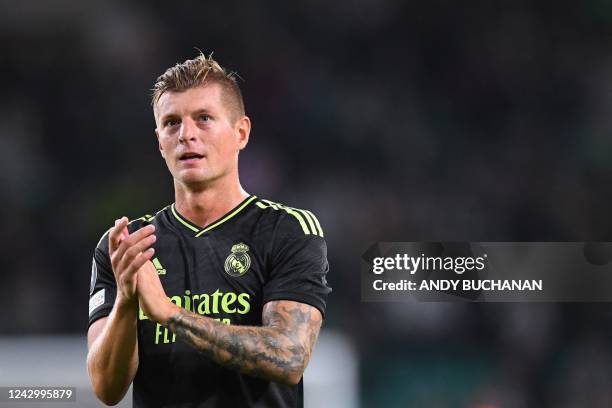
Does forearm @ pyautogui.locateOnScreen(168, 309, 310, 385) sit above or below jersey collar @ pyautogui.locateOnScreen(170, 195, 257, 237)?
below

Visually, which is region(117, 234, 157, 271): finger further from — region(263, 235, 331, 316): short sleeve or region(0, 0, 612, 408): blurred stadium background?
region(0, 0, 612, 408): blurred stadium background

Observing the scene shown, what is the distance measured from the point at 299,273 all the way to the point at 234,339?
1.07 feet

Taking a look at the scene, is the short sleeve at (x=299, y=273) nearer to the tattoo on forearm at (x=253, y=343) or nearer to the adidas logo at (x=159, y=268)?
the tattoo on forearm at (x=253, y=343)

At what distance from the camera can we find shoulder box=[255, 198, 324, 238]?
2.71 metres

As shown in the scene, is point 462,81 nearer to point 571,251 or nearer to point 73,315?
point 571,251

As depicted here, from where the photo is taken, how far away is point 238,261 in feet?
8.73

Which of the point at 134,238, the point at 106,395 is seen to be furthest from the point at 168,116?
the point at 106,395

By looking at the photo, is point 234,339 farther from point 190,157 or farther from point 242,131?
point 242,131

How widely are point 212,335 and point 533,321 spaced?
4.26 meters

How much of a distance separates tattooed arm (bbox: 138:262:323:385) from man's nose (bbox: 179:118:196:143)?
18.4 inches

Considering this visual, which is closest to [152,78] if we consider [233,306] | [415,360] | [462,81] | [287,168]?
[287,168]

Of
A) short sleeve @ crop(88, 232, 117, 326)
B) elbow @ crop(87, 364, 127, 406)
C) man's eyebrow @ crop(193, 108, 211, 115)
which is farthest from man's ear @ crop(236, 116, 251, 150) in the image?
elbow @ crop(87, 364, 127, 406)

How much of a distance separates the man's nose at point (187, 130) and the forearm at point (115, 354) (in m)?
0.57

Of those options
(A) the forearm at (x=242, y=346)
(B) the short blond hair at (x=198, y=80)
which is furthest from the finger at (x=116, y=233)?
(B) the short blond hair at (x=198, y=80)
